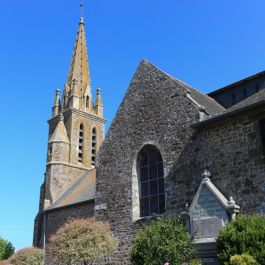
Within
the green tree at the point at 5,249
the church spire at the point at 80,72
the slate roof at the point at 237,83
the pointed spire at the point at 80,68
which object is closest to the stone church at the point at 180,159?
the slate roof at the point at 237,83

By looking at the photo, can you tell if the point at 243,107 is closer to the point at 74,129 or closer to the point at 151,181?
the point at 151,181

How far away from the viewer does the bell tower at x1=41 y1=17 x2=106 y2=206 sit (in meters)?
31.2

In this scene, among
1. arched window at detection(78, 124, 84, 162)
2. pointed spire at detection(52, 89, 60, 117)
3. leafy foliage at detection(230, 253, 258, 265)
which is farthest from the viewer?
pointed spire at detection(52, 89, 60, 117)

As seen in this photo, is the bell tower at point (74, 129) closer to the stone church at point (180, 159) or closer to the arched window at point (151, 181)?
the stone church at point (180, 159)

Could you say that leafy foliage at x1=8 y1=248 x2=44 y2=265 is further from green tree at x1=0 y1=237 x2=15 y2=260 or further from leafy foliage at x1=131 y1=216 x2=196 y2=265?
green tree at x1=0 y1=237 x2=15 y2=260

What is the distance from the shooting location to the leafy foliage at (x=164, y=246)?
11594 mm

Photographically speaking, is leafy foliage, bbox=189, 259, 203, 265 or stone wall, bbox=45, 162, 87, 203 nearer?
leafy foliage, bbox=189, 259, 203, 265

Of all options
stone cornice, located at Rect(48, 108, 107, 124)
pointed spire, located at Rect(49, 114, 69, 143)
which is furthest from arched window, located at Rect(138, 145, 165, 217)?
stone cornice, located at Rect(48, 108, 107, 124)

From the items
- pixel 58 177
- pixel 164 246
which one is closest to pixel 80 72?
pixel 58 177

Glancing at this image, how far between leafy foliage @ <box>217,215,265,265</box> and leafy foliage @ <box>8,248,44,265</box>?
12.0 meters

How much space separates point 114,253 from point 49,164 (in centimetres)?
1685

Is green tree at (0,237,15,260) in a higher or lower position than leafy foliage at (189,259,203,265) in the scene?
higher

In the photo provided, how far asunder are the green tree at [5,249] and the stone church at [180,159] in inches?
597

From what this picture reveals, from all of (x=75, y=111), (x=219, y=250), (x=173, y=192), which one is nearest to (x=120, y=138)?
(x=173, y=192)
